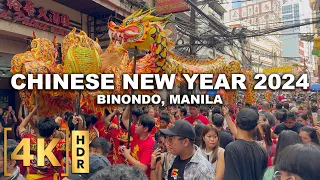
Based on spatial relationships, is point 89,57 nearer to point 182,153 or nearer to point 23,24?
point 182,153

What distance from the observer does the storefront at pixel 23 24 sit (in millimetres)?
6855

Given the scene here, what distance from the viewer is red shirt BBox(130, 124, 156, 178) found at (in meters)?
3.27

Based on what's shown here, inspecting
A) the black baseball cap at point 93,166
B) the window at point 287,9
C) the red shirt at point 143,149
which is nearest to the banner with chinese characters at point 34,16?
the red shirt at point 143,149

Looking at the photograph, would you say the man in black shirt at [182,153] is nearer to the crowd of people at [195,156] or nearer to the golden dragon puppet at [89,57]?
the crowd of people at [195,156]

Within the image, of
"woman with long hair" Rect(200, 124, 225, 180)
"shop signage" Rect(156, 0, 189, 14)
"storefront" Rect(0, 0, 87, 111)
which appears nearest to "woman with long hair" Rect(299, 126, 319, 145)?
"woman with long hair" Rect(200, 124, 225, 180)

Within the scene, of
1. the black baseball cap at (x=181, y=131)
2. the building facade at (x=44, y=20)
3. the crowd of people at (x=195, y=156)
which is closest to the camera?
the crowd of people at (x=195, y=156)

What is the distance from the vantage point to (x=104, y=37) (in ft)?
33.4

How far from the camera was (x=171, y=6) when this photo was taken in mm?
11672

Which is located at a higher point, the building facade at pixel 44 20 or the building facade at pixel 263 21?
the building facade at pixel 263 21

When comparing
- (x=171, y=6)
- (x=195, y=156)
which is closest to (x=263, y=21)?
(x=171, y=6)

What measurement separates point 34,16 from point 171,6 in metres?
5.53

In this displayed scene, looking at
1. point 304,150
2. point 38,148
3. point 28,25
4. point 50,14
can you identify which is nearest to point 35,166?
point 38,148

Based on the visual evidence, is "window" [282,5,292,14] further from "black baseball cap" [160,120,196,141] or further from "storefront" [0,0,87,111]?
"black baseball cap" [160,120,196,141]

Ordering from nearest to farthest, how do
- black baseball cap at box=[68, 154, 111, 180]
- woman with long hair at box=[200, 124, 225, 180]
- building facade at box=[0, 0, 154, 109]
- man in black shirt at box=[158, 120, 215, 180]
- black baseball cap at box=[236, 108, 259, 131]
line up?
black baseball cap at box=[68, 154, 111, 180], man in black shirt at box=[158, 120, 215, 180], black baseball cap at box=[236, 108, 259, 131], woman with long hair at box=[200, 124, 225, 180], building facade at box=[0, 0, 154, 109]
